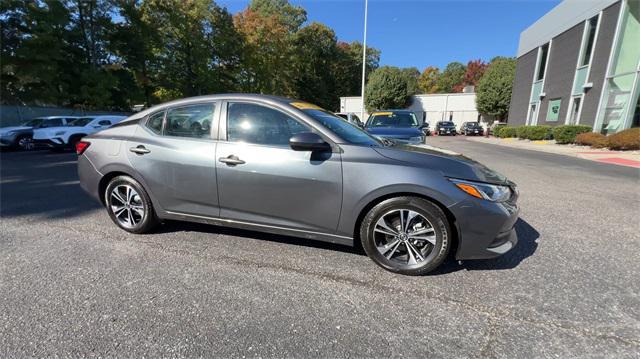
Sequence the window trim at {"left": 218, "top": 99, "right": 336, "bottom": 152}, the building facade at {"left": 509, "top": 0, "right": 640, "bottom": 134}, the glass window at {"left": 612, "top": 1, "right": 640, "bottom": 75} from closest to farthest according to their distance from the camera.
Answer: the window trim at {"left": 218, "top": 99, "right": 336, "bottom": 152} < the glass window at {"left": 612, "top": 1, "right": 640, "bottom": 75} < the building facade at {"left": 509, "top": 0, "right": 640, "bottom": 134}

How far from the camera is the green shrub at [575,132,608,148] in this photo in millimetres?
13714

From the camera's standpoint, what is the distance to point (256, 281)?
2.58 metres

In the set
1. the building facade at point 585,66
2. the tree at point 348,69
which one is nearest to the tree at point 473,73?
the tree at point 348,69

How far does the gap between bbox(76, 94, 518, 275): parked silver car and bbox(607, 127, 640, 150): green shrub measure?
48.5ft

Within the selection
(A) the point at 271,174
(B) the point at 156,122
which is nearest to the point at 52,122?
(B) the point at 156,122

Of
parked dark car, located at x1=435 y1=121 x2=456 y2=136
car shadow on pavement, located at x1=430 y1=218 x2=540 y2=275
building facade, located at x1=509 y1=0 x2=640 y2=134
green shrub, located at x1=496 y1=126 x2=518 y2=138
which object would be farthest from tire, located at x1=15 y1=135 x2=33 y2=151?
parked dark car, located at x1=435 y1=121 x2=456 y2=136

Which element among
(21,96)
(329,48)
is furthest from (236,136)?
(329,48)

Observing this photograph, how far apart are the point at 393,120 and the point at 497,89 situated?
107 feet

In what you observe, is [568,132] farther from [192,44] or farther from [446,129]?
[192,44]

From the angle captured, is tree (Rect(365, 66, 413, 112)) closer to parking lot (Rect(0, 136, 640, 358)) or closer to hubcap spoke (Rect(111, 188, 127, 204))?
parking lot (Rect(0, 136, 640, 358))

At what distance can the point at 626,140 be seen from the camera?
12.5 metres

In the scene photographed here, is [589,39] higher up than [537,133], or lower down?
higher up

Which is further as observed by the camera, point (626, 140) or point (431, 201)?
point (626, 140)

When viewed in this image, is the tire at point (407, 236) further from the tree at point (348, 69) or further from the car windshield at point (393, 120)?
the tree at point (348, 69)
